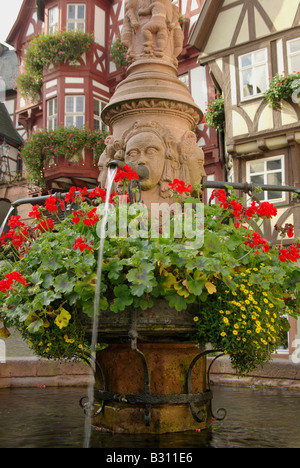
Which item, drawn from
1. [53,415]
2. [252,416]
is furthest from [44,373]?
[252,416]

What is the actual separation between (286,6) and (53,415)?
12319 millimetres

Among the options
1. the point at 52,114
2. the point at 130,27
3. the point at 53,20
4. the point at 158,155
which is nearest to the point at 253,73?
the point at 52,114

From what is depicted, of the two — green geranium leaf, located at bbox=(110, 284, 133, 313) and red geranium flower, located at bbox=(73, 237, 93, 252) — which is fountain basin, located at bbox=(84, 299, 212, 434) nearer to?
green geranium leaf, located at bbox=(110, 284, 133, 313)

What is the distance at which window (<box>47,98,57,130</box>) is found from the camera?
19342mm

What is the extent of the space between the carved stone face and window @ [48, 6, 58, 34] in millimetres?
17258

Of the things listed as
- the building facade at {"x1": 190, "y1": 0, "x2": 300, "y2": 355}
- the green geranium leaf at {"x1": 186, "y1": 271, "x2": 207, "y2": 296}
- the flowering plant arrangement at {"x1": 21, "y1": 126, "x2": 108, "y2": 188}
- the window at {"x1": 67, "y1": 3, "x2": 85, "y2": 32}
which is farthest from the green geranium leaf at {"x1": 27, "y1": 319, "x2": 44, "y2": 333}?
the window at {"x1": 67, "y1": 3, "x2": 85, "y2": 32}

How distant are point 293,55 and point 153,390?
1180 cm

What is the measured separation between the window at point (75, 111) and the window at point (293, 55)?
8.09m

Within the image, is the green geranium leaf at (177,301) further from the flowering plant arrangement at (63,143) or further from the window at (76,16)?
the window at (76,16)

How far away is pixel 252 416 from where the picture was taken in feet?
13.1

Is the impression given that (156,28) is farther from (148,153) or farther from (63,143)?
(63,143)

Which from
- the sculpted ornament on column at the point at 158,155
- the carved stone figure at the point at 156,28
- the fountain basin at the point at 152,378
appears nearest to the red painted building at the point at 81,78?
the carved stone figure at the point at 156,28

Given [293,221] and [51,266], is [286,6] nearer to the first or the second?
[293,221]

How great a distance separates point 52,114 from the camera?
19484mm
